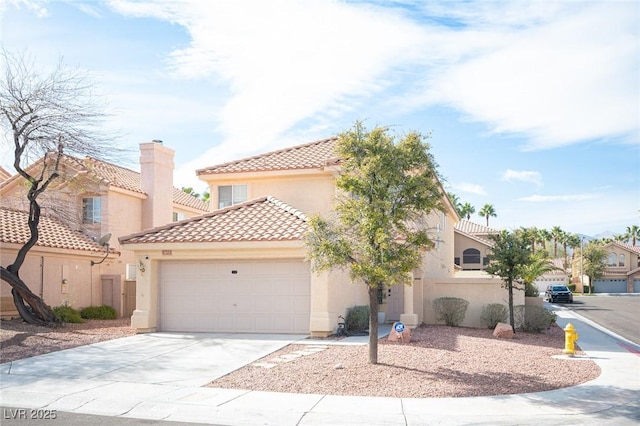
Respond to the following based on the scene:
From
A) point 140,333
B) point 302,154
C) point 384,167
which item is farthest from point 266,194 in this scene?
point 384,167

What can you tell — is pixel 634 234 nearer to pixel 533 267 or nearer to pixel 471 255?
pixel 471 255

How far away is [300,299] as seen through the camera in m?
18.0

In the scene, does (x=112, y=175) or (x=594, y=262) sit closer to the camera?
(x=112, y=175)

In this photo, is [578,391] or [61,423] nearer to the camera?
[61,423]

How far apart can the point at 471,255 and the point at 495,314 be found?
30.6 metres

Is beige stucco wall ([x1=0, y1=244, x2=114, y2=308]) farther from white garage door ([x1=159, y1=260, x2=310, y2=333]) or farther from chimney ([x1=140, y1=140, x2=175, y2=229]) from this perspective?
white garage door ([x1=159, y1=260, x2=310, y2=333])

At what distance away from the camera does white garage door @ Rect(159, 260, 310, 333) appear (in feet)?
59.3

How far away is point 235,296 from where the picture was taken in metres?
18.5

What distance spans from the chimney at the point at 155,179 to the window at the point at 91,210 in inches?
89.8

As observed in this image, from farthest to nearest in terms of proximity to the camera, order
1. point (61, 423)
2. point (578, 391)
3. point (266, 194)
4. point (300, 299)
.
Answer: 1. point (266, 194)
2. point (300, 299)
3. point (578, 391)
4. point (61, 423)

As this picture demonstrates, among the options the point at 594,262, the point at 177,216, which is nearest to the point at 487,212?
the point at 594,262

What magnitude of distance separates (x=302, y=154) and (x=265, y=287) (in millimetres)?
7409

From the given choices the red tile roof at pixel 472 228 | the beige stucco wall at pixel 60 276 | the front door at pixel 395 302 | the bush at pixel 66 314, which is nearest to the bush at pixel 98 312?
the beige stucco wall at pixel 60 276

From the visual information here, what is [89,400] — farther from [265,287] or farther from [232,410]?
[265,287]
